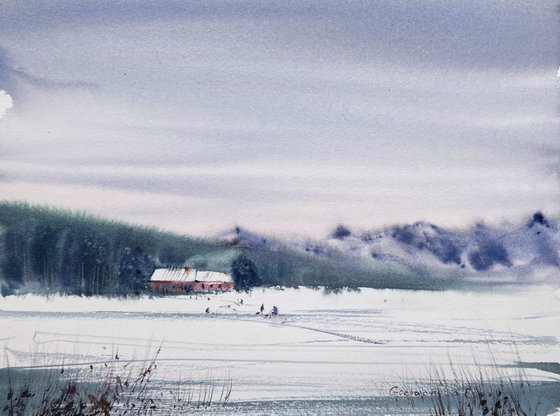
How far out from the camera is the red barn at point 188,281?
18.6 ft

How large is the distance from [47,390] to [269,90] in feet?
10.9

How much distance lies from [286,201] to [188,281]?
113 centimetres

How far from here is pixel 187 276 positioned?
5719 millimetres

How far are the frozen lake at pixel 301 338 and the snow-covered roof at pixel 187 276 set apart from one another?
18 centimetres

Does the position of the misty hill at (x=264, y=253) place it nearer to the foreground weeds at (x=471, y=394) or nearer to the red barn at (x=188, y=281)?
the red barn at (x=188, y=281)

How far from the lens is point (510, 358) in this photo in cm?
579

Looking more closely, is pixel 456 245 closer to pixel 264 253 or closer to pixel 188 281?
pixel 264 253

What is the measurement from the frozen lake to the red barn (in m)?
0.12

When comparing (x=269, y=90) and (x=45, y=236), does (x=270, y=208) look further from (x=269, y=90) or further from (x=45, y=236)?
(x=45, y=236)

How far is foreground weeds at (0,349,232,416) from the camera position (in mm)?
5520

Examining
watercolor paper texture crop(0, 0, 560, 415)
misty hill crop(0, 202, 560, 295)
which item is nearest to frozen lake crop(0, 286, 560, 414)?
watercolor paper texture crop(0, 0, 560, 415)

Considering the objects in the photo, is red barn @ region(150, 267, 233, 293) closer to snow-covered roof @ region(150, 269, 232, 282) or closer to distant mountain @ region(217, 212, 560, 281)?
snow-covered roof @ region(150, 269, 232, 282)

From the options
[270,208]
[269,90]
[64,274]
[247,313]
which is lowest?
[247,313]

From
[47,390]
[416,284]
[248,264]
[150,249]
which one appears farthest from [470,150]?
[47,390]
